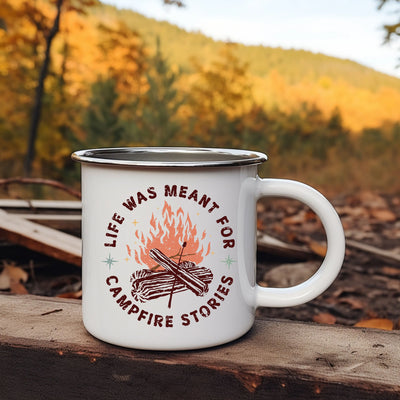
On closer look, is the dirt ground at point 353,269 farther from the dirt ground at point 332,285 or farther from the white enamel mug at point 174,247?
the white enamel mug at point 174,247

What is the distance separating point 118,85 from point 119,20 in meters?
0.68

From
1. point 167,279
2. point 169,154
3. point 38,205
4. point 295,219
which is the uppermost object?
point 169,154

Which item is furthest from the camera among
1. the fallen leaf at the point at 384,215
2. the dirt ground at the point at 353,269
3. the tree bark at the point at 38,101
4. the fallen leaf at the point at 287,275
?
the tree bark at the point at 38,101

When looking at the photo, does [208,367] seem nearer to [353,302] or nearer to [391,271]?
[353,302]

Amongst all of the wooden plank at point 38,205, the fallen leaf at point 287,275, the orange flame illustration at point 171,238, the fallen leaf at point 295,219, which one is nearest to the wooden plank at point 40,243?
the wooden plank at point 38,205

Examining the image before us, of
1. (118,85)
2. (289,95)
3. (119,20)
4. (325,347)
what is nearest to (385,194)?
(289,95)

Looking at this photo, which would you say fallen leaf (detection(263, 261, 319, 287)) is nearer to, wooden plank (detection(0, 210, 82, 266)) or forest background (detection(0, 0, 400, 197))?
wooden plank (detection(0, 210, 82, 266))

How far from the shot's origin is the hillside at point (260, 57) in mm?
5539

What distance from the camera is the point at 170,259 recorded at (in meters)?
0.77

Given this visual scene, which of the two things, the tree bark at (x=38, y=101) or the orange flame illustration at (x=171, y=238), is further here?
the tree bark at (x=38, y=101)

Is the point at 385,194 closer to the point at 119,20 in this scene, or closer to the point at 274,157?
the point at 274,157

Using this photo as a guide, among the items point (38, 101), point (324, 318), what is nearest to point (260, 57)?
point (38, 101)

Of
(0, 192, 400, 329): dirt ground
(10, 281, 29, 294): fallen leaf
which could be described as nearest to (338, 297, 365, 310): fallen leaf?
(0, 192, 400, 329): dirt ground

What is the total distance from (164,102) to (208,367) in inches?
160
